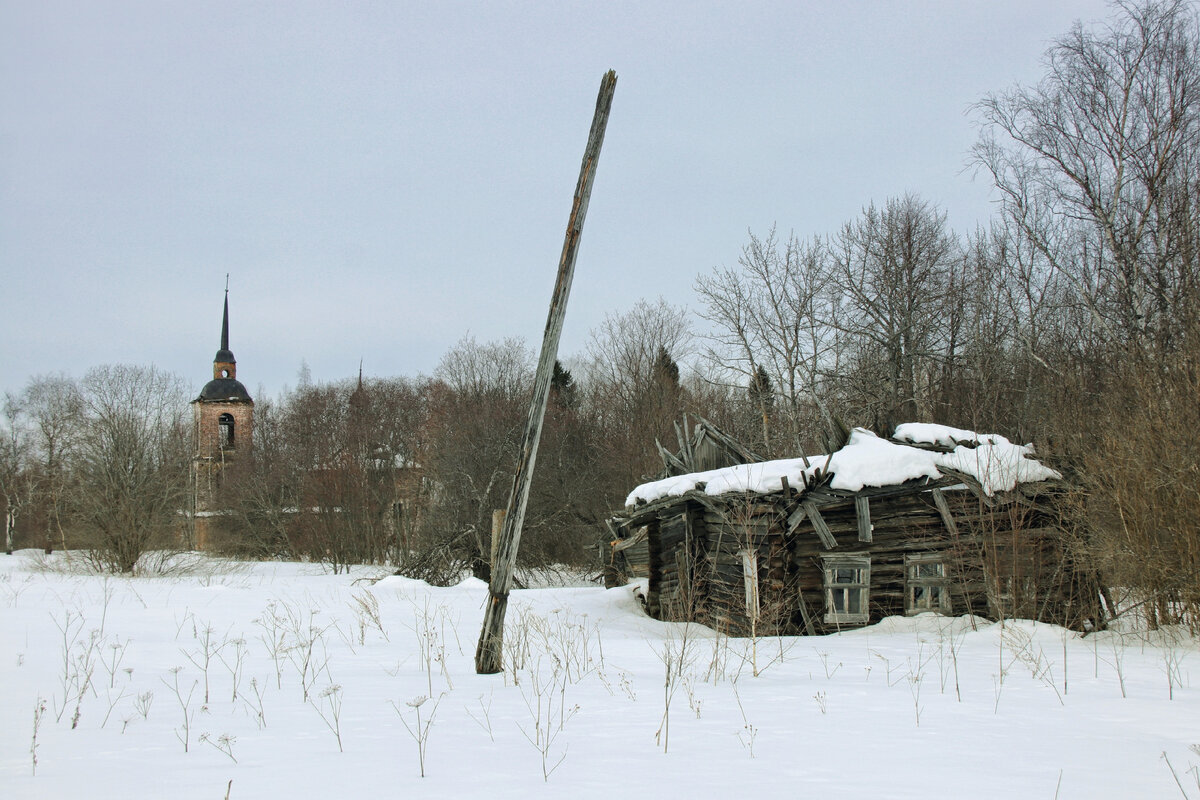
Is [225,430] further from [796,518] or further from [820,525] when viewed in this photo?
[820,525]

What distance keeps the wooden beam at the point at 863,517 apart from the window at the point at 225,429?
162 ft

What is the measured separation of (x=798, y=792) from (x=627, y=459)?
26.5 metres

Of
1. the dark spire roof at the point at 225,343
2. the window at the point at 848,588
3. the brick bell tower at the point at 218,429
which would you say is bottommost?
the window at the point at 848,588

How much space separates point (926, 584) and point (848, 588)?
1244 millimetres

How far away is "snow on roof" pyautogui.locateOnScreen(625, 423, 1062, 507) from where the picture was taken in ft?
40.2

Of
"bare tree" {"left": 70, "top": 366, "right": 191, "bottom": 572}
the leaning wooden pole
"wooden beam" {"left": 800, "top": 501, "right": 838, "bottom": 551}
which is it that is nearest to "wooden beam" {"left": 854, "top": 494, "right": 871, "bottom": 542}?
"wooden beam" {"left": 800, "top": 501, "right": 838, "bottom": 551}

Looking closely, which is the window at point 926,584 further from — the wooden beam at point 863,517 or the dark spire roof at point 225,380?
the dark spire roof at point 225,380

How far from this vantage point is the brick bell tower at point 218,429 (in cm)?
4811

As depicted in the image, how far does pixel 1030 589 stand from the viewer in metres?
11.8

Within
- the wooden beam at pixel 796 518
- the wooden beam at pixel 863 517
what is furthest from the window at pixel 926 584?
the wooden beam at pixel 796 518

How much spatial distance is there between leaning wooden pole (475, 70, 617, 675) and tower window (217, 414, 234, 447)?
51.8 meters

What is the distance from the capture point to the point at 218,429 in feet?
174

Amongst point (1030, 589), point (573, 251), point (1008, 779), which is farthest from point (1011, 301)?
point (1008, 779)

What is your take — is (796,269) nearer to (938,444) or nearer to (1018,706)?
(938,444)
